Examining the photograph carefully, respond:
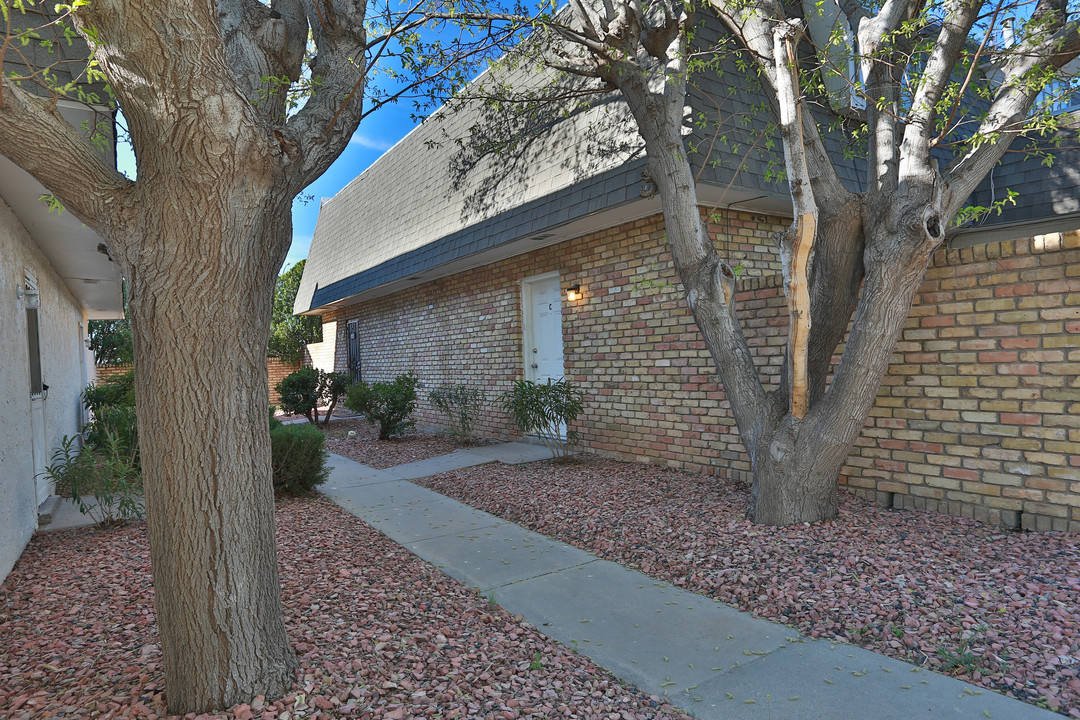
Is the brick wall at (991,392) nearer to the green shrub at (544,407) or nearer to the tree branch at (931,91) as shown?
the tree branch at (931,91)

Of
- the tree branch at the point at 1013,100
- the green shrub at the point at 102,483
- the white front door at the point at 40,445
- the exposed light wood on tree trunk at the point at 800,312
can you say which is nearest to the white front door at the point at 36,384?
the white front door at the point at 40,445

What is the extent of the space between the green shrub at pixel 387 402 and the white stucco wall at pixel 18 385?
407 centimetres

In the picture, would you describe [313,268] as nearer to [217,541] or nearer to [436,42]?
[436,42]

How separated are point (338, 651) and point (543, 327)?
21.4ft

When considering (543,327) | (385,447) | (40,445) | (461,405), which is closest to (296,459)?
(40,445)

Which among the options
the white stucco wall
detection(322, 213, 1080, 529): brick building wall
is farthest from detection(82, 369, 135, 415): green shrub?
detection(322, 213, 1080, 529): brick building wall

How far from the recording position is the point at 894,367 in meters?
4.62

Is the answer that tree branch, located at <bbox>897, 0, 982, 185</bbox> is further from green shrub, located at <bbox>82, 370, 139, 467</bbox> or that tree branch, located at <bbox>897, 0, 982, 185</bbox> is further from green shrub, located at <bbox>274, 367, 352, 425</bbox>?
green shrub, located at <bbox>274, 367, 352, 425</bbox>

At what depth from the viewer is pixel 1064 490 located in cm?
379

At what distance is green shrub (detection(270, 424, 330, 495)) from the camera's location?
6.14 meters

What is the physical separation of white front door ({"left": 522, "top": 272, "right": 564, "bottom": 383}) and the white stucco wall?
5.67 meters

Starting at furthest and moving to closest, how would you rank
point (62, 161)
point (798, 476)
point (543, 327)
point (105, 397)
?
point (105, 397), point (543, 327), point (798, 476), point (62, 161)

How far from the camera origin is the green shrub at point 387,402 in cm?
1015

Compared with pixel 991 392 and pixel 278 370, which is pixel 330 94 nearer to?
pixel 991 392
